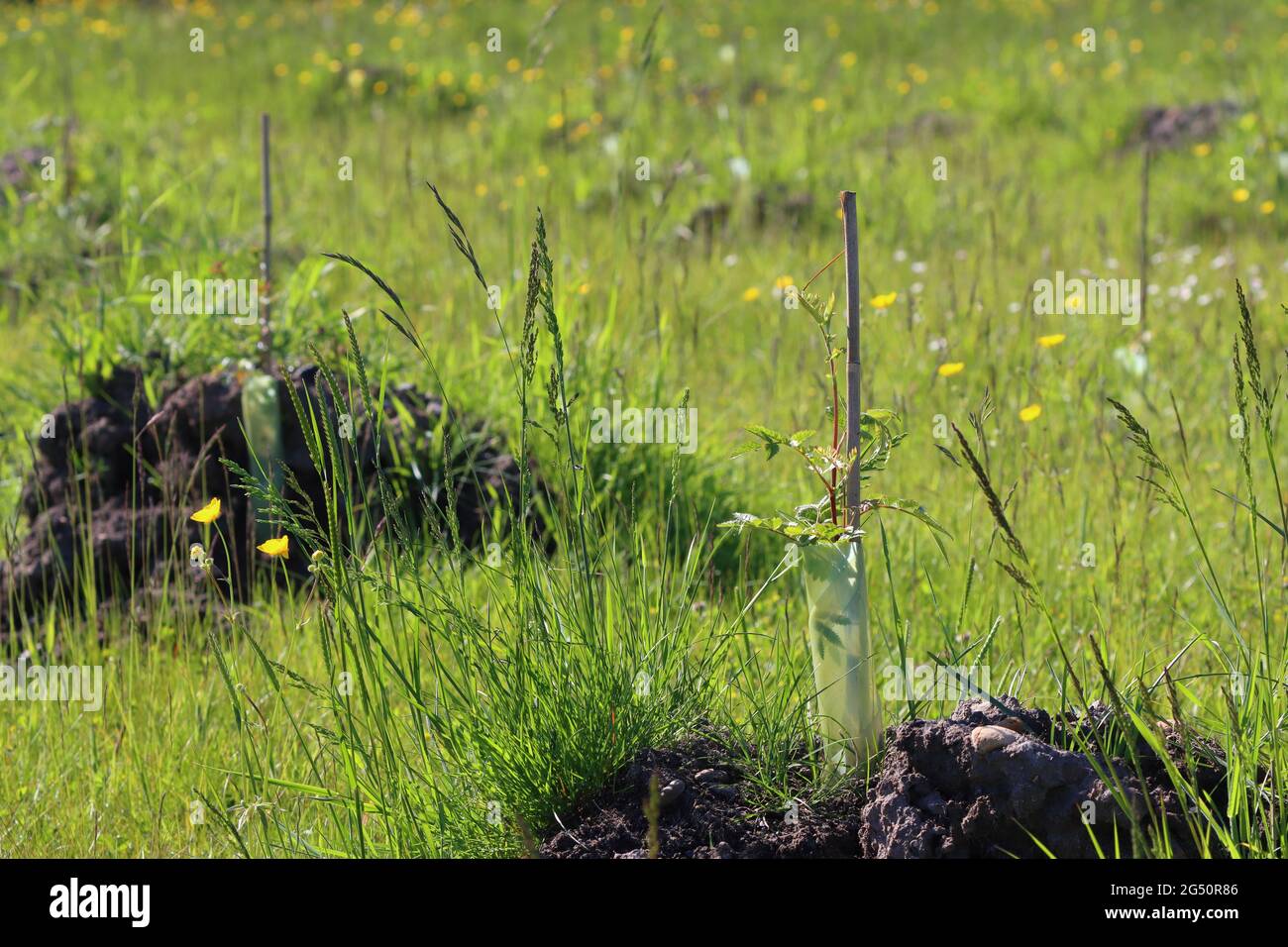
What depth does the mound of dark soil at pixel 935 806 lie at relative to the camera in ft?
6.21

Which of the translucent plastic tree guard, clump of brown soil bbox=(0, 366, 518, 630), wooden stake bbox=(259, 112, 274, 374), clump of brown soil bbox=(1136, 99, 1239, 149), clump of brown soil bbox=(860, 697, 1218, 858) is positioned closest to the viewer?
clump of brown soil bbox=(860, 697, 1218, 858)

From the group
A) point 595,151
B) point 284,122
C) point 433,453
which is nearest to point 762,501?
point 433,453

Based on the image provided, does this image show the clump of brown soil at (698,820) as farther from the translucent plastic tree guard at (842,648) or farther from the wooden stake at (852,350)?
the wooden stake at (852,350)

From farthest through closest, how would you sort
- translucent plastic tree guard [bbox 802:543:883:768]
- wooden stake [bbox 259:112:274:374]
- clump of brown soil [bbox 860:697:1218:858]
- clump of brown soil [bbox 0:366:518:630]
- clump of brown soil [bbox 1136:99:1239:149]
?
1. clump of brown soil [bbox 1136:99:1239:149]
2. wooden stake [bbox 259:112:274:374]
3. clump of brown soil [bbox 0:366:518:630]
4. translucent plastic tree guard [bbox 802:543:883:768]
5. clump of brown soil [bbox 860:697:1218:858]

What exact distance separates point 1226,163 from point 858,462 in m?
5.91

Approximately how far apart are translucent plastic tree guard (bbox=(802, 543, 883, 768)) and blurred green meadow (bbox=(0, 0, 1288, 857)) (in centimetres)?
9

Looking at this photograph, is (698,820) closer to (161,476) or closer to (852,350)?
(852,350)

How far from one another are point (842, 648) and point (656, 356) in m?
2.17

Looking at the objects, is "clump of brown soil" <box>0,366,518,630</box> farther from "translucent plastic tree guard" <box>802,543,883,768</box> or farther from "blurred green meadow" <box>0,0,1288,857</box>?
"translucent plastic tree guard" <box>802,543,883,768</box>

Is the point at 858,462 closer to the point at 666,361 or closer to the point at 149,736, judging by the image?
the point at 149,736

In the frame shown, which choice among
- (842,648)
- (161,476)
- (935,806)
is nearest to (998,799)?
(935,806)

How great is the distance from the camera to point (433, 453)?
365 cm

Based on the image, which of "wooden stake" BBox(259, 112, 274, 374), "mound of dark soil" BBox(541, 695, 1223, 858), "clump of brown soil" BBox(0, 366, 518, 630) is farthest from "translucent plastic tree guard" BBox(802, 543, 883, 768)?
"wooden stake" BBox(259, 112, 274, 374)

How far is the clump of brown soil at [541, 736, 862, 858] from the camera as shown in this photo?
6.40 feet
